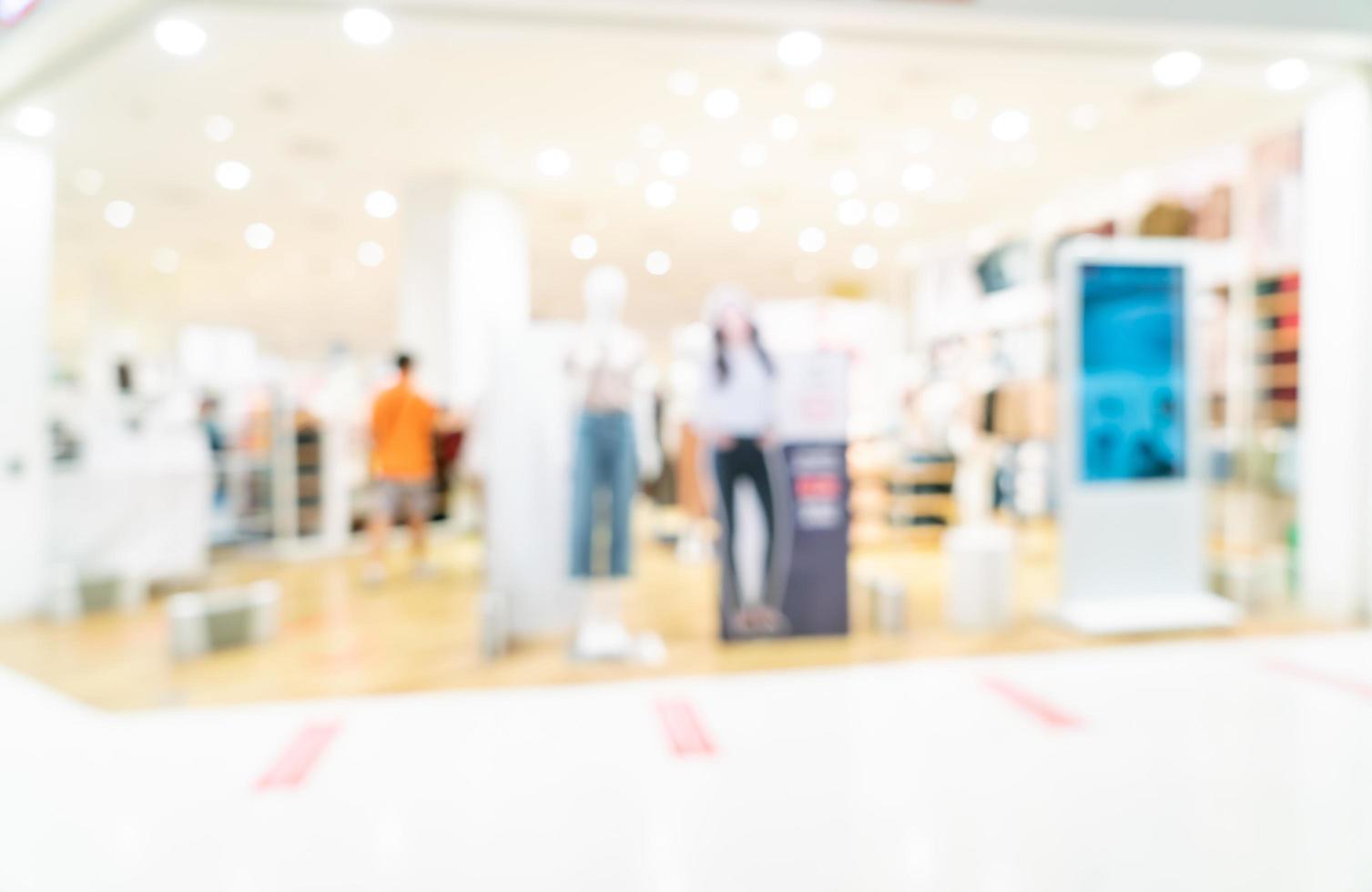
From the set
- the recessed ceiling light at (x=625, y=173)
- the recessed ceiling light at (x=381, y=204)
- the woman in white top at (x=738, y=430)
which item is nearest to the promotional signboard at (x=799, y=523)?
the woman in white top at (x=738, y=430)

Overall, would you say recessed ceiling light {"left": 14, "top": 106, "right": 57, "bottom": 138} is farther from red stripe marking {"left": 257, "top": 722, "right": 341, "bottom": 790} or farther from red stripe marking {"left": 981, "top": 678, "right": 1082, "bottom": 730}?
red stripe marking {"left": 981, "top": 678, "right": 1082, "bottom": 730}

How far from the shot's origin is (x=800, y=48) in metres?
3.90

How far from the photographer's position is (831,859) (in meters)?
2.02

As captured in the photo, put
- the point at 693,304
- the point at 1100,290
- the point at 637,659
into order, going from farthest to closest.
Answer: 1. the point at 693,304
2. the point at 1100,290
3. the point at 637,659

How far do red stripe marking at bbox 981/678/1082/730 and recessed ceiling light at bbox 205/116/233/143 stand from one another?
622 centimetres

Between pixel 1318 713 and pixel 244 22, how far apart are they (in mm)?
5328

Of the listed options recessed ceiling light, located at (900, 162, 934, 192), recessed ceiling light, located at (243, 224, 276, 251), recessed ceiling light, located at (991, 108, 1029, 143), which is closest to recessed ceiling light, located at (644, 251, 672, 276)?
recessed ceiling light, located at (900, 162, 934, 192)

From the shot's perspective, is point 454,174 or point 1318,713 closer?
point 1318,713

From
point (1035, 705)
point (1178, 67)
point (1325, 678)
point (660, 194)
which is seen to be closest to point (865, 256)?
point (660, 194)

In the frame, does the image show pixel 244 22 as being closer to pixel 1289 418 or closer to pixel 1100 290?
pixel 1100 290

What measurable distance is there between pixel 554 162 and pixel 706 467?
4116 mm

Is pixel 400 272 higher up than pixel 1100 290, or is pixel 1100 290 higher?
pixel 400 272

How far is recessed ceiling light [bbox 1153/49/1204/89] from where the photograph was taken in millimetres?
4109

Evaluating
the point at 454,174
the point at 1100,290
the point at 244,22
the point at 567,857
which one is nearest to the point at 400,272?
the point at 454,174
